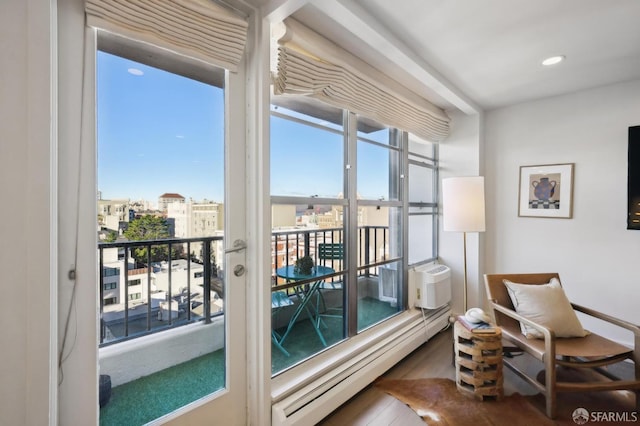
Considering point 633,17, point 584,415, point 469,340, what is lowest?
point 584,415

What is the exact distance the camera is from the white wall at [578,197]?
8.38ft

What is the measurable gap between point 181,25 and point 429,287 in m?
2.86

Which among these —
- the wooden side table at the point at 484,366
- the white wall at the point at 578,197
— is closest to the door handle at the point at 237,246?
the wooden side table at the point at 484,366

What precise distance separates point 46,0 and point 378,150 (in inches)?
93.0

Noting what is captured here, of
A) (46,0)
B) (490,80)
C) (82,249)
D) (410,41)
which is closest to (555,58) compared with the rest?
(490,80)

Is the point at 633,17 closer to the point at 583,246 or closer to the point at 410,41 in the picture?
the point at 410,41

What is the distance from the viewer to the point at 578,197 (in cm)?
277

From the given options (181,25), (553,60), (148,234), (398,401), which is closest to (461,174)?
(553,60)

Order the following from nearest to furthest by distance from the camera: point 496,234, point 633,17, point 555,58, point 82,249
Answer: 1. point 82,249
2. point 633,17
3. point 555,58
4. point 496,234

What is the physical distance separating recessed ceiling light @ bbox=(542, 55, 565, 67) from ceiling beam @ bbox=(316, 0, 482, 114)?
669 mm

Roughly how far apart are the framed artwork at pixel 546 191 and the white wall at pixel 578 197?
0.06 metres

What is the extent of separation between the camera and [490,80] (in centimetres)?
255

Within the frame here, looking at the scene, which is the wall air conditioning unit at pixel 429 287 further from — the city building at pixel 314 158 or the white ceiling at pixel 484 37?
the white ceiling at pixel 484 37

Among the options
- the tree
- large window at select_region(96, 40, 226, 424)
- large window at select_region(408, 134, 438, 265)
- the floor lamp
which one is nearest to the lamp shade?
the floor lamp
